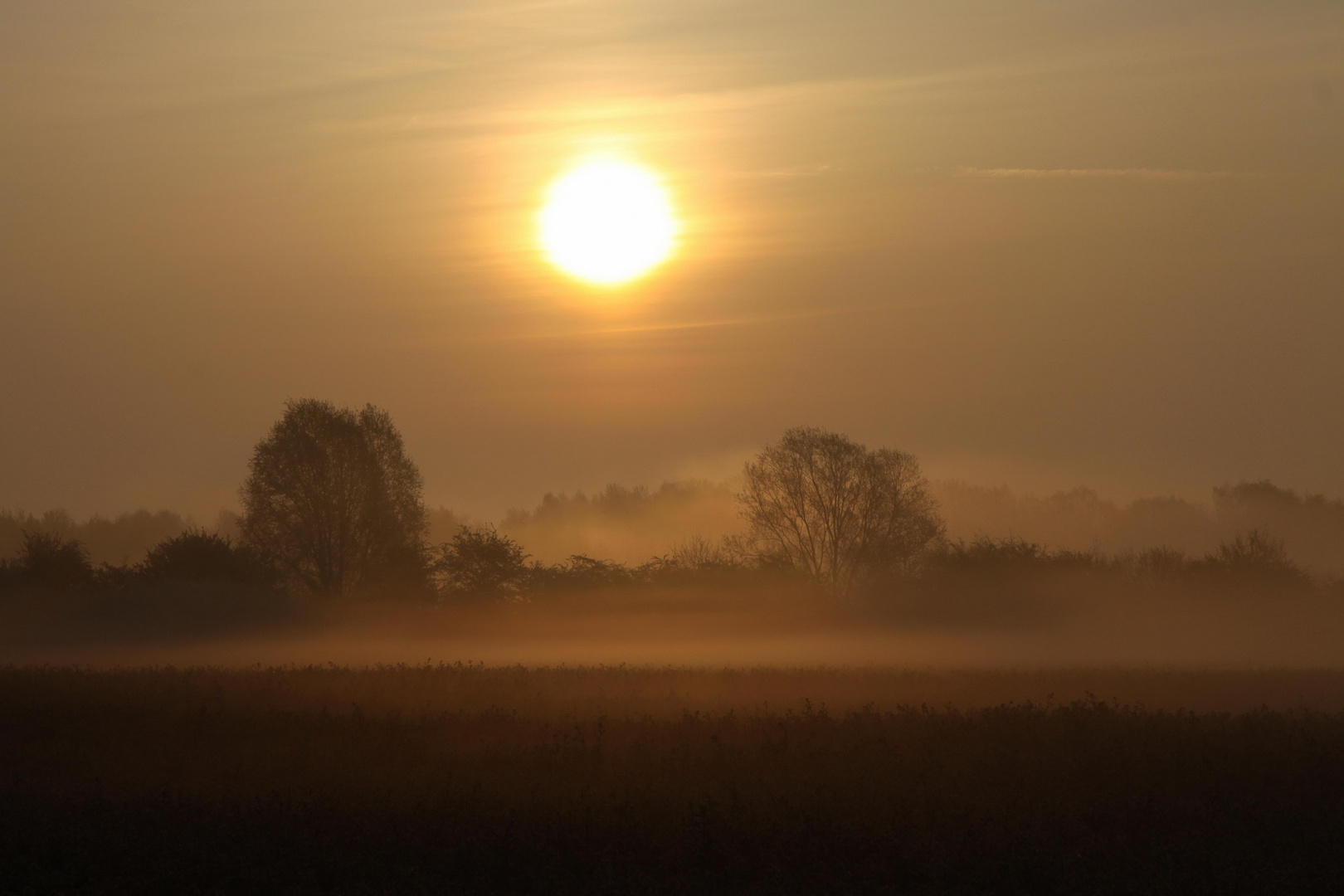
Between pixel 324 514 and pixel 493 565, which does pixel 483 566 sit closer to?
pixel 493 565

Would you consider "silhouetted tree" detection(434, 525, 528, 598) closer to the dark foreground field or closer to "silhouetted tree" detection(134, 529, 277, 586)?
"silhouetted tree" detection(134, 529, 277, 586)

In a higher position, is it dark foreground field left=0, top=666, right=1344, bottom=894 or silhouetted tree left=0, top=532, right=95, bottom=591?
silhouetted tree left=0, top=532, right=95, bottom=591

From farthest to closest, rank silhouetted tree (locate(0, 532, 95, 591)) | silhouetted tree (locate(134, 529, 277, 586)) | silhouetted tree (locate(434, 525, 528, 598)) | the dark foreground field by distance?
silhouetted tree (locate(434, 525, 528, 598))
silhouetted tree (locate(134, 529, 277, 586))
silhouetted tree (locate(0, 532, 95, 591))
the dark foreground field

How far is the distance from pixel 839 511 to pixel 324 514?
1257 inches

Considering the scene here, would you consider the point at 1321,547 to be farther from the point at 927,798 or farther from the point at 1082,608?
the point at 927,798

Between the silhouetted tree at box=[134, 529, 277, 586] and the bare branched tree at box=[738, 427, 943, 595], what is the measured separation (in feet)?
101

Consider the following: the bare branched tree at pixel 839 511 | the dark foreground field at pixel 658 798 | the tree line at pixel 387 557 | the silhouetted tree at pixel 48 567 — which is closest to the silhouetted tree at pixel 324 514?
the tree line at pixel 387 557

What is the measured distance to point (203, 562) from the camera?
61438 millimetres

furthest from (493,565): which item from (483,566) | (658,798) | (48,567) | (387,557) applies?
(658,798)

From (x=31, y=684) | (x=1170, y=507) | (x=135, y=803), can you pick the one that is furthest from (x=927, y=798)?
(x=1170, y=507)

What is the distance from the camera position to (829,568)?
74312 millimetres

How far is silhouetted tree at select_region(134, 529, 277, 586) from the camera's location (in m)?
61.0

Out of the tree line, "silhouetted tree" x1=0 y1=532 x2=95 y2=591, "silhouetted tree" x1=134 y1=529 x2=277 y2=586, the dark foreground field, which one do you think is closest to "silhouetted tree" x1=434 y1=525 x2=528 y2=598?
the tree line

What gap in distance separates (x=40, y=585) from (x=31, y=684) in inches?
1343
